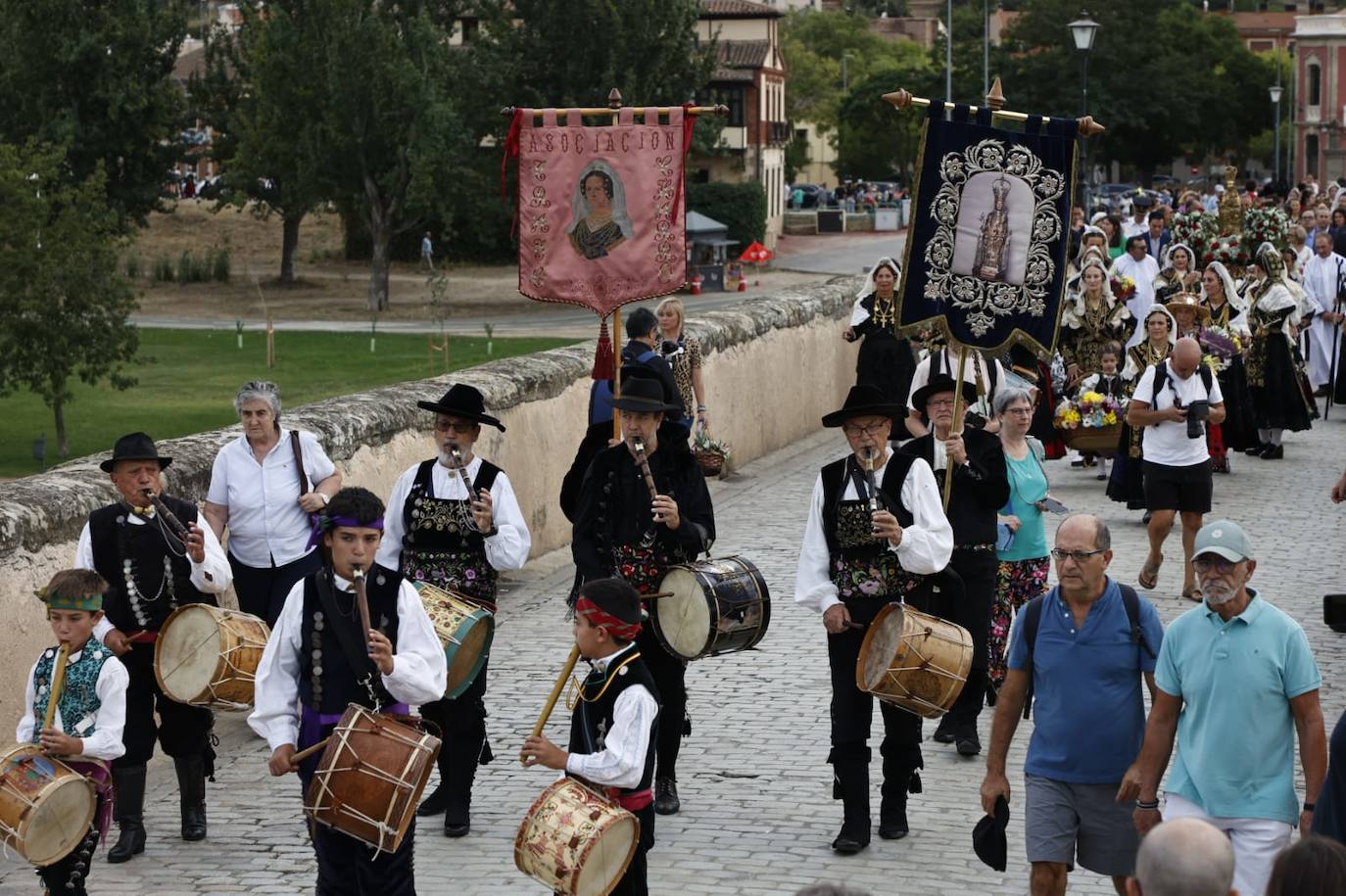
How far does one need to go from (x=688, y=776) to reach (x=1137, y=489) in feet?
25.4

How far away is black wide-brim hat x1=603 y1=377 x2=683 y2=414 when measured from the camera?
9086mm

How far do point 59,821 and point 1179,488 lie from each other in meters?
8.39

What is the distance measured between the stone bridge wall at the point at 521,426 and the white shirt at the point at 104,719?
5.13 feet

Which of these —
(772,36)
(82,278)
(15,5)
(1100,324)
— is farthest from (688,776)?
(772,36)

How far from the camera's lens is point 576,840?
6684mm

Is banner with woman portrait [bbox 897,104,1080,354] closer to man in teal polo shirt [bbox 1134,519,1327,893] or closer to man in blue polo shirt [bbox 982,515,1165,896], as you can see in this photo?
man in blue polo shirt [bbox 982,515,1165,896]

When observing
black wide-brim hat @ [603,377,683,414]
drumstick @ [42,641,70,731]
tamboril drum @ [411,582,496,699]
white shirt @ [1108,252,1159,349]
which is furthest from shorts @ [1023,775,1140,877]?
white shirt @ [1108,252,1159,349]

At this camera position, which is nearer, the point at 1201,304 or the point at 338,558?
the point at 338,558

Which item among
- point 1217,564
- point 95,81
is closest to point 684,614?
point 1217,564

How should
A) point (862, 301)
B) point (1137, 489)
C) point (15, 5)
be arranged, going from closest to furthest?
1. point (1137, 489)
2. point (862, 301)
3. point (15, 5)

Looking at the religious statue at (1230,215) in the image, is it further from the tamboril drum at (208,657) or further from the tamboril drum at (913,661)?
the tamboril drum at (208,657)

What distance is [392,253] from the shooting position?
7106 centimetres

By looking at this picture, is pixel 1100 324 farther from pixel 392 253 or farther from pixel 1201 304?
pixel 392 253

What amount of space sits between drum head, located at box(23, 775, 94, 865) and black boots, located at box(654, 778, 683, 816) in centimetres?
261
